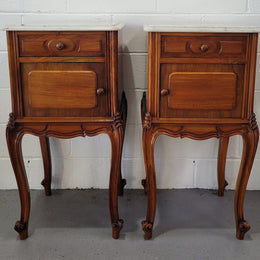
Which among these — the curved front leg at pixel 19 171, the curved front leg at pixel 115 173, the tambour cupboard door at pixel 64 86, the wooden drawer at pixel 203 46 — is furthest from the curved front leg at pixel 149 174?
the curved front leg at pixel 19 171

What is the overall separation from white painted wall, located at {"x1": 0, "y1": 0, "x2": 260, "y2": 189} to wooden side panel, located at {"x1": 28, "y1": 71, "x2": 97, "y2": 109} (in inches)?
21.4

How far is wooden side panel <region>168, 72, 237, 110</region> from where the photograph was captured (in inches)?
68.0

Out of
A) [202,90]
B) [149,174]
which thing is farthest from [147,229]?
[202,90]

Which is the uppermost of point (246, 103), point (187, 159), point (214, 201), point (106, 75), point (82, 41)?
point (82, 41)

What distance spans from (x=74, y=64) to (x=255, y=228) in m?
1.27

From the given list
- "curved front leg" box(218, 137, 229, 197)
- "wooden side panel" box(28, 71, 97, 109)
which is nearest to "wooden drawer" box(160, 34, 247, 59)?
"wooden side panel" box(28, 71, 97, 109)

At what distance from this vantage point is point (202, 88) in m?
1.74

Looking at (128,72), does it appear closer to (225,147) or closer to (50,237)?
(225,147)

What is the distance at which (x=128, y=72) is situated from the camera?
2332 mm

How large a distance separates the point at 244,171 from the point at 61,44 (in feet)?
3.50

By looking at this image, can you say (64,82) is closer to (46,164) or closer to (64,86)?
(64,86)

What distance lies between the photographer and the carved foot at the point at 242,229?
6.21ft

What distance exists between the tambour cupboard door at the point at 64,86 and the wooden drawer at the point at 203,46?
318mm

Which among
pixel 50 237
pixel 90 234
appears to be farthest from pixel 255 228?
pixel 50 237
